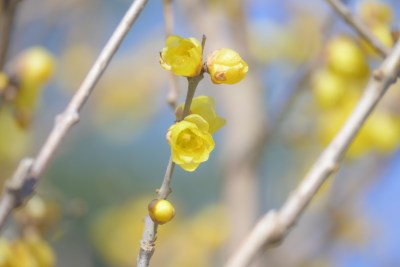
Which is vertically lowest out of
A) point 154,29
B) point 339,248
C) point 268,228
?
point 268,228

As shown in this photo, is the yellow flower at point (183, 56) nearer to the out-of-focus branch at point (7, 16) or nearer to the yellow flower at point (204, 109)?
the yellow flower at point (204, 109)

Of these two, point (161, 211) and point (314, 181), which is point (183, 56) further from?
point (314, 181)

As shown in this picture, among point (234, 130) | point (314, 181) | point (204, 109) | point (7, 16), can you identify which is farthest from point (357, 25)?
point (234, 130)

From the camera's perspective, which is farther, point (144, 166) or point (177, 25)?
point (144, 166)

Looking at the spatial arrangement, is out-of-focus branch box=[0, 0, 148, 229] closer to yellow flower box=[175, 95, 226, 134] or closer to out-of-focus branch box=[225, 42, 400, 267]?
yellow flower box=[175, 95, 226, 134]

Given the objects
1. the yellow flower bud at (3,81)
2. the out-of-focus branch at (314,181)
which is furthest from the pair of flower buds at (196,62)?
the yellow flower bud at (3,81)

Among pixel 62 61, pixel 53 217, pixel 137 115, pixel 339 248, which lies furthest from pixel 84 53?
pixel 53 217

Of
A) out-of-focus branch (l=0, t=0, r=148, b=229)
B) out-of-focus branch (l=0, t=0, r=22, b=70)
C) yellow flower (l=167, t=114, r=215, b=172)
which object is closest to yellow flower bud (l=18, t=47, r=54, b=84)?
out-of-focus branch (l=0, t=0, r=22, b=70)

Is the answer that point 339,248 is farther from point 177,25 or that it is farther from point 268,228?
point 268,228
